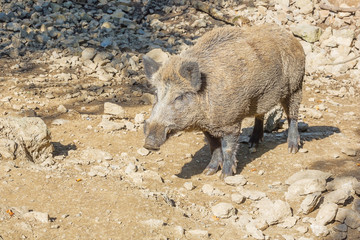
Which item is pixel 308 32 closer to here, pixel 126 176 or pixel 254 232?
pixel 126 176

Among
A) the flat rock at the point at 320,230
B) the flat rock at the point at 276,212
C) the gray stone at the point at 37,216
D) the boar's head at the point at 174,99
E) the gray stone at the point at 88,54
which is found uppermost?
the boar's head at the point at 174,99

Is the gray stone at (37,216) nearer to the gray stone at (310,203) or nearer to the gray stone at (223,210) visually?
the gray stone at (223,210)

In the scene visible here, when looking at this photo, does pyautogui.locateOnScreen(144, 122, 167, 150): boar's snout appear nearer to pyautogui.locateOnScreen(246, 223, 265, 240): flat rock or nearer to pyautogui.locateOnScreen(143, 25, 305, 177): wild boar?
pyautogui.locateOnScreen(143, 25, 305, 177): wild boar

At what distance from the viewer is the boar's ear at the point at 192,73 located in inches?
211

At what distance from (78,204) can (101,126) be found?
267 centimetres

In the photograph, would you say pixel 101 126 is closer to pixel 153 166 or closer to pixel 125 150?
pixel 125 150

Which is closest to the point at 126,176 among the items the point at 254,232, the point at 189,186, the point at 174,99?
the point at 189,186

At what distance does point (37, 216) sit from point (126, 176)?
→ 155cm

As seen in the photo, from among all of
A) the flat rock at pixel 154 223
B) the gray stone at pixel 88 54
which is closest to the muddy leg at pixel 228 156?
the flat rock at pixel 154 223

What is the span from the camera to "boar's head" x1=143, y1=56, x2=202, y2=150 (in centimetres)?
530

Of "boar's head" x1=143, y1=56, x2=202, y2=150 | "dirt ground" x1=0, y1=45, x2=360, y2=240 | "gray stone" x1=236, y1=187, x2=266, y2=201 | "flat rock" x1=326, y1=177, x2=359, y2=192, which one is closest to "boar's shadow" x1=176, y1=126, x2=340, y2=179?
"dirt ground" x1=0, y1=45, x2=360, y2=240

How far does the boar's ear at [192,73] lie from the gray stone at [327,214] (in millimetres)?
1871

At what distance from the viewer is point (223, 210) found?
5.00 m

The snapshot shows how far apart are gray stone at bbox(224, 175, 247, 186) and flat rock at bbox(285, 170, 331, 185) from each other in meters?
0.52
